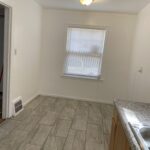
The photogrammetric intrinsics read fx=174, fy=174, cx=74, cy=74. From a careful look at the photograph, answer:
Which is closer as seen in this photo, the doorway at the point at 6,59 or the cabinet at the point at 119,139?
the cabinet at the point at 119,139

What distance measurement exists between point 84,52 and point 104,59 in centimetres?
56

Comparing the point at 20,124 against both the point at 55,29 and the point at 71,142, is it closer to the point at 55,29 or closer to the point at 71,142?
the point at 71,142

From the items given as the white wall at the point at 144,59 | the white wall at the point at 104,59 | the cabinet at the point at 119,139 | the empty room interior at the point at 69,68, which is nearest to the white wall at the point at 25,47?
the empty room interior at the point at 69,68

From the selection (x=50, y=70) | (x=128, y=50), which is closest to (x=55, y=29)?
(x=50, y=70)

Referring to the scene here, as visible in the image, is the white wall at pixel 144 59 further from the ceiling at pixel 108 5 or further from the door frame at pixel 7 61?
the door frame at pixel 7 61

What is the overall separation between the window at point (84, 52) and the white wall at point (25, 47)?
0.83m

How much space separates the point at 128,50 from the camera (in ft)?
14.7

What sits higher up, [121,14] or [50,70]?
[121,14]

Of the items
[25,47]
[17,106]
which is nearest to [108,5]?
[25,47]

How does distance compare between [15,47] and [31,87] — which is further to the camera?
[31,87]

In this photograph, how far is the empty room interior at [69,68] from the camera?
289 centimetres

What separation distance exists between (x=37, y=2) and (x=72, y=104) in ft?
8.45

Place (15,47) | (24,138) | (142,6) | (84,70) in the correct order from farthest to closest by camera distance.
Answer: (84,70) → (142,6) → (15,47) → (24,138)

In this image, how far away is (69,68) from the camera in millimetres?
4738
